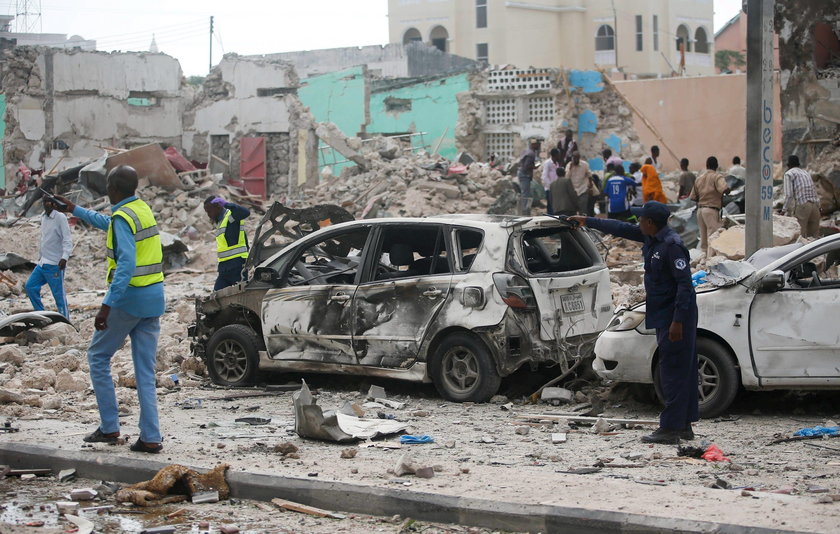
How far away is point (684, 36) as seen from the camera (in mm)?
A: 68125

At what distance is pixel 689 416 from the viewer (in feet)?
23.8

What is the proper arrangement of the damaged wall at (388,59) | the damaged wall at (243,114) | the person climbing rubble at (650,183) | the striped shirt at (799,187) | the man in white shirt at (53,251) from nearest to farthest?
the man in white shirt at (53,251), the striped shirt at (799,187), the person climbing rubble at (650,183), the damaged wall at (243,114), the damaged wall at (388,59)

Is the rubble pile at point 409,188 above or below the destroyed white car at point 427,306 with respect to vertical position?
above

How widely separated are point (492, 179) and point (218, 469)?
22.2 metres

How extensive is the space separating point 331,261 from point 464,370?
237cm

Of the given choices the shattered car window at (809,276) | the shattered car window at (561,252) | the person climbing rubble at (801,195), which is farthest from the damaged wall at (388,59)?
the shattered car window at (809,276)

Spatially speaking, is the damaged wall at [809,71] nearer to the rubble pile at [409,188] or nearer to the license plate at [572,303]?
the rubble pile at [409,188]

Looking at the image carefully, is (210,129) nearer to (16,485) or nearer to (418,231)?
(418,231)

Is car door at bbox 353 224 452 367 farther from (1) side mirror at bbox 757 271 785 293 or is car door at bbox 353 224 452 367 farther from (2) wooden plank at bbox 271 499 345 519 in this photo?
(2) wooden plank at bbox 271 499 345 519

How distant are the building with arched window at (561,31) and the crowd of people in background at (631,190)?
132 feet

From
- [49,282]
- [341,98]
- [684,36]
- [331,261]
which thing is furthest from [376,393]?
[684,36]

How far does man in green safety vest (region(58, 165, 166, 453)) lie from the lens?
6.93m

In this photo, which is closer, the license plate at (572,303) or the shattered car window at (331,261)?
the license plate at (572,303)

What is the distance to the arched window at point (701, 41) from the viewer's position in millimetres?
69062
